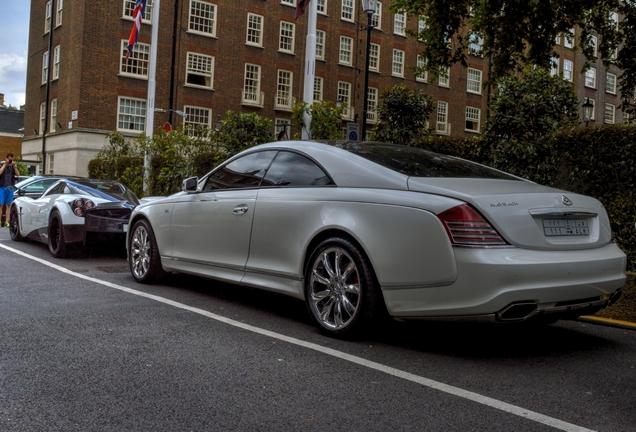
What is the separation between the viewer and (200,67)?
121ft

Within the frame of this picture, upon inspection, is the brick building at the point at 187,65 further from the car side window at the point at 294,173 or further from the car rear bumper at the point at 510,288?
the car rear bumper at the point at 510,288

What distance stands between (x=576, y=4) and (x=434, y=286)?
902cm

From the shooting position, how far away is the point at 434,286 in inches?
178


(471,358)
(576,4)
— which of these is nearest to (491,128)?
(576,4)

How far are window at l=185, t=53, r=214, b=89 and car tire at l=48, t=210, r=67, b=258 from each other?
1059 inches

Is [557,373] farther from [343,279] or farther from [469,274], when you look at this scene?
[343,279]

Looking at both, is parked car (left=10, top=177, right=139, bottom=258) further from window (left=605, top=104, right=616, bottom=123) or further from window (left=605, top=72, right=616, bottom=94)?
window (left=605, top=72, right=616, bottom=94)

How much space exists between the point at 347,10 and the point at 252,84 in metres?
8.96

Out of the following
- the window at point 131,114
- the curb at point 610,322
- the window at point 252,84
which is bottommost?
the curb at point 610,322

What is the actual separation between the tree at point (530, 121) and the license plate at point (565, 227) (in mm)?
5634

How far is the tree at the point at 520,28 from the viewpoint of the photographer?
11602 millimetres

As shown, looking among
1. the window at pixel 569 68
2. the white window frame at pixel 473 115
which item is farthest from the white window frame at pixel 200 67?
the window at pixel 569 68

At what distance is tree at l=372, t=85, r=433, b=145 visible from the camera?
14383mm

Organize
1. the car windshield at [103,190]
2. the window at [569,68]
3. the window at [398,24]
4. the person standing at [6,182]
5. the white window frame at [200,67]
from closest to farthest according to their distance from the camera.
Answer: the car windshield at [103,190]
the person standing at [6,182]
the white window frame at [200,67]
the window at [398,24]
the window at [569,68]
